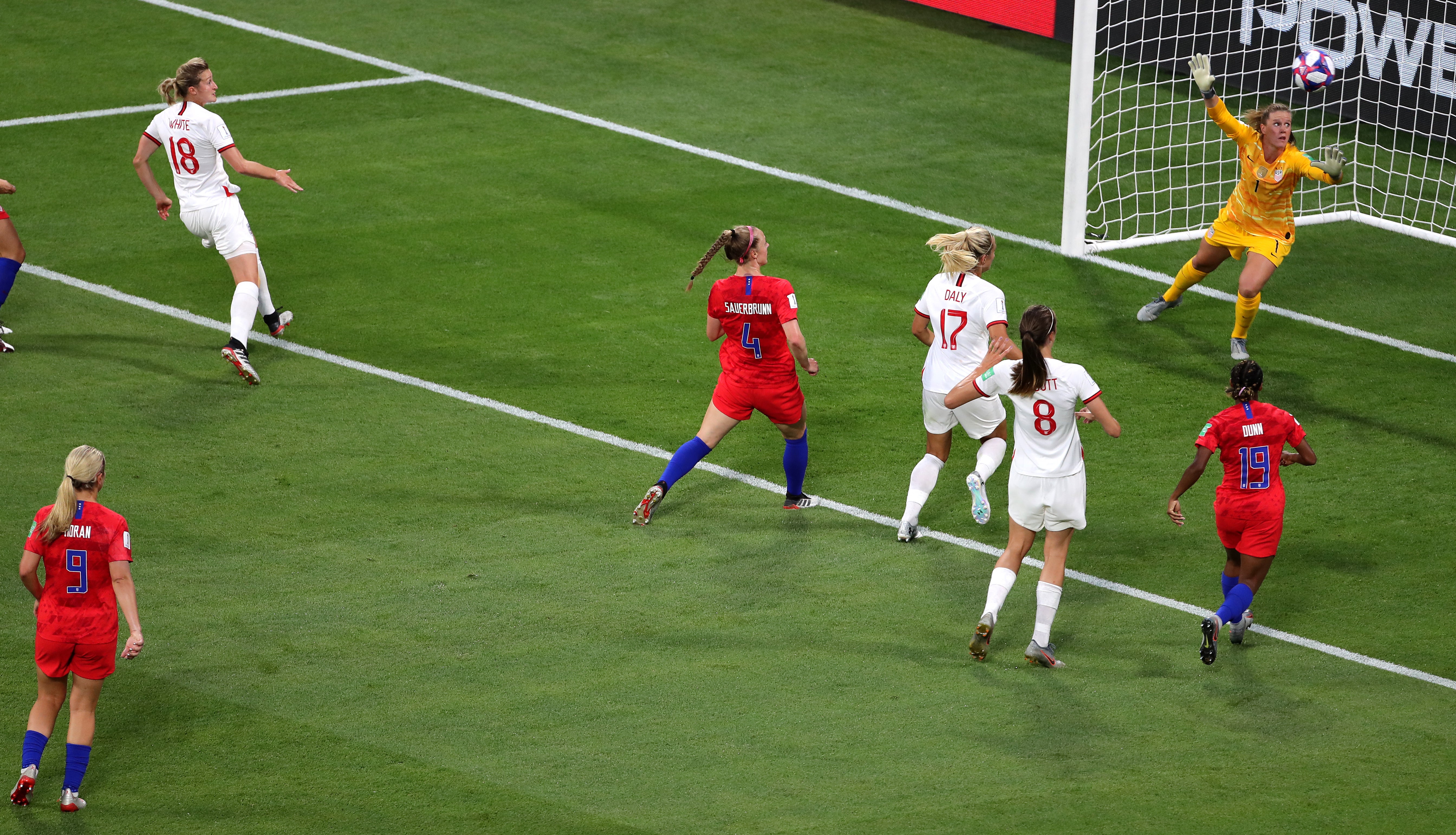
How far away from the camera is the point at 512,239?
15883mm

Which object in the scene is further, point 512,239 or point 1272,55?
A: point 1272,55

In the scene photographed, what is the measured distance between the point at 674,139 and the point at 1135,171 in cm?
467

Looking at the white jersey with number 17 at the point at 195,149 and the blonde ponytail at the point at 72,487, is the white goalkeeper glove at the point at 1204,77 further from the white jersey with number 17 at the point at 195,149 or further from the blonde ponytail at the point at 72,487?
the blonde ponytail at the point at 72,487

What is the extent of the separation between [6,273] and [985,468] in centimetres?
724

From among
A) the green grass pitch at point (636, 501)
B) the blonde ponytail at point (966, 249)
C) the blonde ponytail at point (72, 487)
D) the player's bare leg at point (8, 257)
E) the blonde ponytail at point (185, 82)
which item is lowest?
the green grass pitch at point (636, 501)

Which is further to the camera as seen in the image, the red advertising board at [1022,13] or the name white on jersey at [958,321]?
the red advertising board at [1022,13]

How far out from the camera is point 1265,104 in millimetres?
20750

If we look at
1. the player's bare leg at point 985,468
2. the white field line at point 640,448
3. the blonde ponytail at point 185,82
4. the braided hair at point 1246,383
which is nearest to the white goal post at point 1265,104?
the player's bare leg at point 985,468

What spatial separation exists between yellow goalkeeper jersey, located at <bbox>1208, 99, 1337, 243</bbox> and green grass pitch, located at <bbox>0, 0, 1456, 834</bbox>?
3.23ft

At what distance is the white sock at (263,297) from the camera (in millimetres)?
13359

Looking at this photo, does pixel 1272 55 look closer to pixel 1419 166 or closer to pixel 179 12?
pixel 1419 166

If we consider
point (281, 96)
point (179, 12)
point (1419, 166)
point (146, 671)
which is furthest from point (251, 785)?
point (179, 12)

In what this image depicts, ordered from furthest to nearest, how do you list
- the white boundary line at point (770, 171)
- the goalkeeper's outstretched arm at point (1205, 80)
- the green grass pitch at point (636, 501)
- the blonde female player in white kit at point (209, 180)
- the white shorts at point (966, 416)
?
the white boundary line at point (770, 171) → the goalkeeper's outstretched arm at point (1205, 80) → the blonde female player in white kit at point (209, 180) → the white shorts at point (966, 416) → the green grass pitch at point (636, 501)

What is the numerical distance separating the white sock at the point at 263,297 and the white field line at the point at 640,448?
283 millimetres
